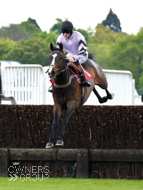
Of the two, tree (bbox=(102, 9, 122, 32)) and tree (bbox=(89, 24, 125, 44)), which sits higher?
tree (bbox=(102, 9, 122, 32))

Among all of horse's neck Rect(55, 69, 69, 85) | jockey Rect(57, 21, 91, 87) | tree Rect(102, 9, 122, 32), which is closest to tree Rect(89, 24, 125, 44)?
tree Rect(102, 9, 122, 32)

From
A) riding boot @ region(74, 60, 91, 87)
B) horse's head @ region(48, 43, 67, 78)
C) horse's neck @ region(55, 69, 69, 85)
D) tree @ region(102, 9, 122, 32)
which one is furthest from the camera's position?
tree @ region(102, 9, 122, 32)

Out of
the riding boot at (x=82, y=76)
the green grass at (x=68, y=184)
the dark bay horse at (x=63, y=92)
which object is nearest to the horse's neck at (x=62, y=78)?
the dark bay horse at (x=63, y=92)

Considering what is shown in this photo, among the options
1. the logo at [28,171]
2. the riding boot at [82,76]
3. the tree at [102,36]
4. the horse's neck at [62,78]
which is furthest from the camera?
the tree at [102,36]

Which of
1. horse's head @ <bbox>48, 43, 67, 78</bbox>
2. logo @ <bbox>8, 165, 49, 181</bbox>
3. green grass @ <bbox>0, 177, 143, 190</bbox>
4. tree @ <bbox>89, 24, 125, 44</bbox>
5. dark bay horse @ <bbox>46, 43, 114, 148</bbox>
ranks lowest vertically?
green grass @ <bbox>0, 177, 143, 190</bbox>

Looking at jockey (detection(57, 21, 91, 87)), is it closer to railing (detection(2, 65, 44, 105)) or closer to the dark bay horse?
the dark bay horse

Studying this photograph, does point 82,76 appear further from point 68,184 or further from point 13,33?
point 13,33

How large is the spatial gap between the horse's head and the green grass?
7.09 feet

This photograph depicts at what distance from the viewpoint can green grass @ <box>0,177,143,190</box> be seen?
814 cm

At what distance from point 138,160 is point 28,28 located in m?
117

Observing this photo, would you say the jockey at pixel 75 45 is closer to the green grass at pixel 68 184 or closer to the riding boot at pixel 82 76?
the riding boot at pixel 82 76

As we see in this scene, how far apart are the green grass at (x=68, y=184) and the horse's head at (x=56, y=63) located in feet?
7.09

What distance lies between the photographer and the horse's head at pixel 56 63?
711cm

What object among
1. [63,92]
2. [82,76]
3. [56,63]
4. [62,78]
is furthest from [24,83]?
[56,63]
